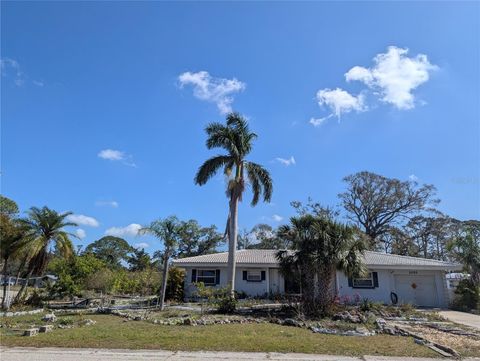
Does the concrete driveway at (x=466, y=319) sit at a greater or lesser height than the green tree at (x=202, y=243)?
lesser

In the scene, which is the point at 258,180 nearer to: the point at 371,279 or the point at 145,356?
the point at 371,279

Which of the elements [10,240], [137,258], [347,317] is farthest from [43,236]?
[137,258]

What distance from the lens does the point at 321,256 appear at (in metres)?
16.3

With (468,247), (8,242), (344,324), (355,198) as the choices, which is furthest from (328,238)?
(355,198)

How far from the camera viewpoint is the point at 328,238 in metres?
16.4

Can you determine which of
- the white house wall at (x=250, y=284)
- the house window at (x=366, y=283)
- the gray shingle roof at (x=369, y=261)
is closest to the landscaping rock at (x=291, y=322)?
the gray shingle roof at (x=369, y=261)

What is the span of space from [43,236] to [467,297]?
25.3 meters

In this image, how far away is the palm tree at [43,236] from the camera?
847 inches

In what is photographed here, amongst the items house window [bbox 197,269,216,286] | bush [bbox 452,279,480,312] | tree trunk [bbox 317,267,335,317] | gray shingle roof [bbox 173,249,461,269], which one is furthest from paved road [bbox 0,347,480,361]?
house window [bbox 197,269,216,286]

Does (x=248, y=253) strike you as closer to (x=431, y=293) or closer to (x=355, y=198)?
(x=431, y=293)

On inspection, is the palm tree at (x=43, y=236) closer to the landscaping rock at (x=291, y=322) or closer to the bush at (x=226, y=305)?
the bush at (x=226, y=305)

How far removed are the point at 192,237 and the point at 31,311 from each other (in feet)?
102

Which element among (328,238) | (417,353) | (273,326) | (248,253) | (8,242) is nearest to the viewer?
(417,353)

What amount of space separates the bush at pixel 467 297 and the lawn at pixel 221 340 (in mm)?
13833
